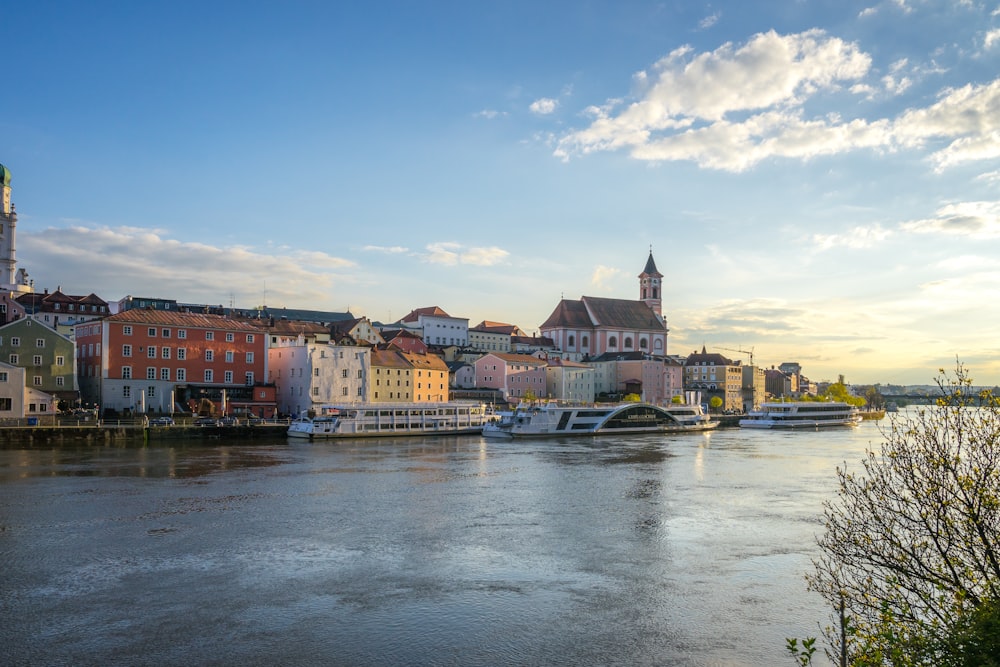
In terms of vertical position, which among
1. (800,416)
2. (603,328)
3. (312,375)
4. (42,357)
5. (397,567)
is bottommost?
(800,416)

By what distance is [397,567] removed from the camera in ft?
55.3

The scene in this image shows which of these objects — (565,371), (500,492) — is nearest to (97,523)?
(500,492)

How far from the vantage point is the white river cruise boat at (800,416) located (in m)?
88.0

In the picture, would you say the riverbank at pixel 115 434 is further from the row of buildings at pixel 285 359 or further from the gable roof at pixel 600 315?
the gable roof at pixel 600 315

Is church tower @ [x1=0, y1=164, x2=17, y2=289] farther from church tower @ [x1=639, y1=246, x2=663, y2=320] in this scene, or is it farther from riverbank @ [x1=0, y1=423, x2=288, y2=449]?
church tower @ [x1=639, y1=246, x2=663, y2=320]

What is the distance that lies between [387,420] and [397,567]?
134 feet

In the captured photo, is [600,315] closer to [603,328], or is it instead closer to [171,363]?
[603,328]

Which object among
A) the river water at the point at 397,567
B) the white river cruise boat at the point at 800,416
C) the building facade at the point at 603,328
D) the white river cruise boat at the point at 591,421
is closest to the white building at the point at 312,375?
the white river cruise boat at the point at 591,421

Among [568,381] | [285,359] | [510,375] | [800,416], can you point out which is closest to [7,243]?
[285,359]

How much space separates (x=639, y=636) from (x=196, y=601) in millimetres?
8193

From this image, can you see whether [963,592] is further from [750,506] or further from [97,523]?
[97,523]

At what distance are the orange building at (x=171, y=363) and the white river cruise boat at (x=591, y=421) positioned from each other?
62.1ft

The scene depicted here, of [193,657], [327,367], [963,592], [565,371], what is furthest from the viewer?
[565,371]

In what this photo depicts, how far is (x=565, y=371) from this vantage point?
9700cm
